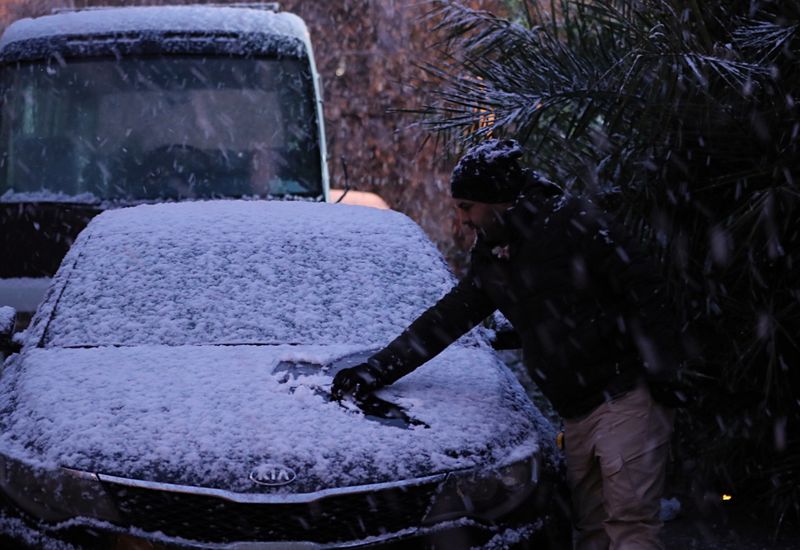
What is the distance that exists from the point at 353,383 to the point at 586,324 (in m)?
0.81

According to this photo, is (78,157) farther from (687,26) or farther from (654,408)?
(654,408)

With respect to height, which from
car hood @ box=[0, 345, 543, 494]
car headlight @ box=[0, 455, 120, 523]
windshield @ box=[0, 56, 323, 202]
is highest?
car hood @ box=[0, 345, 543, 494]

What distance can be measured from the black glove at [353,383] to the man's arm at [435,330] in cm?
9

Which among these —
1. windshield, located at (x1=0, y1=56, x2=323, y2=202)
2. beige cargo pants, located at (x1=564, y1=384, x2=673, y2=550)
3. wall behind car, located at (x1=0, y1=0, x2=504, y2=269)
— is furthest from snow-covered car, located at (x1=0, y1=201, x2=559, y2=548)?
wall behind car, located at (x1=0, y1=0, x2=504, y2=269)

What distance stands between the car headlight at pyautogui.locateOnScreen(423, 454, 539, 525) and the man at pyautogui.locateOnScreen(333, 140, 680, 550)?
29 cm

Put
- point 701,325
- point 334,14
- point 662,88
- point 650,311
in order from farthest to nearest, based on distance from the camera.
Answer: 1. point 334,14
2. point 701,325
3. point 662,88
4. point 650,311

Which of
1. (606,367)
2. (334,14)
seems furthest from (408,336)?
(334,14)

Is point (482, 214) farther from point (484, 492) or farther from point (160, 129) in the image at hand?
point (160, 129)

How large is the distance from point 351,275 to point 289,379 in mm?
893

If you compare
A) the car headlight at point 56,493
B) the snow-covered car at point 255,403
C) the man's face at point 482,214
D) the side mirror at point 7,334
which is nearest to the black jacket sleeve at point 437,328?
the snow-covered car at point 255,403

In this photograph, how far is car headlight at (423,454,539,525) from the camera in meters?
3.70

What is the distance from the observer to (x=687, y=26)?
6.22 meters

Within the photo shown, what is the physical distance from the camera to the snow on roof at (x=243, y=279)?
185 inches

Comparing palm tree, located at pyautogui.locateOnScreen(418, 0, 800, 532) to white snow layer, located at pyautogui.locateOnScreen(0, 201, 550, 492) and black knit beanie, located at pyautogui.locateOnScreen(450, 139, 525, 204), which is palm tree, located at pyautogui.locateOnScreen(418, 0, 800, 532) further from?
black knit beanie, located at pyautogui.locateOnScreen(450, 139, 525, 204)
